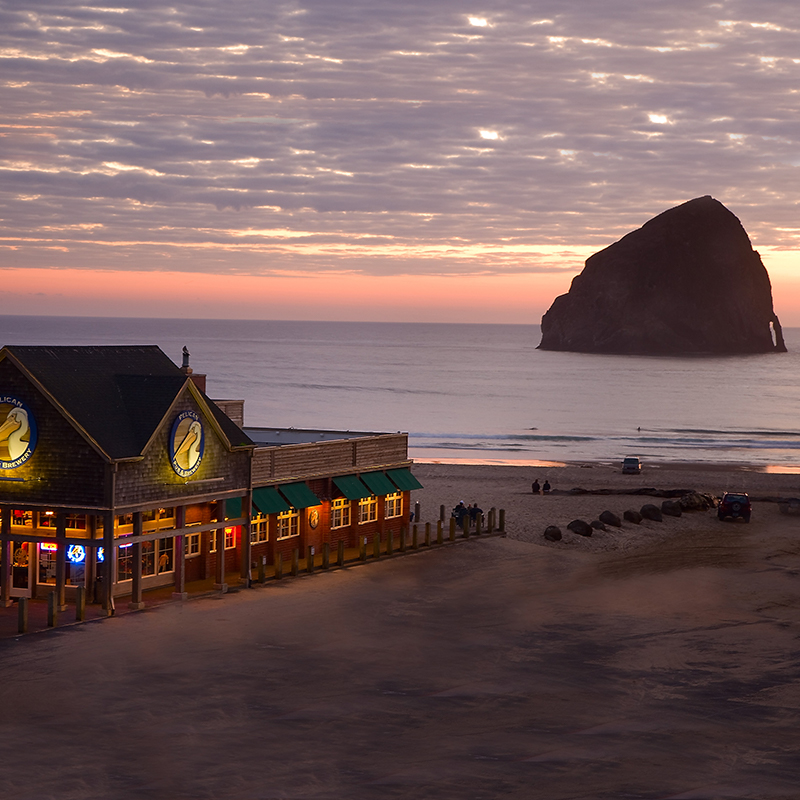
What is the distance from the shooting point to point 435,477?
76.2 m

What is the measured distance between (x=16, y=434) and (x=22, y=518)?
2.85m

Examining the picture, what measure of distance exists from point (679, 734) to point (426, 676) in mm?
6222

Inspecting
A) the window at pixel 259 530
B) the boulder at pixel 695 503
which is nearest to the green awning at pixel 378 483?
the window at pixel 259 530

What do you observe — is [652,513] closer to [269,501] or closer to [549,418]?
[269,501]

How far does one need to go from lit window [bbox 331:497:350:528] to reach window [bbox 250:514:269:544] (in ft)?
12.9

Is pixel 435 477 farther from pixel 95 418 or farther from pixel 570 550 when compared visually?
pixel 95 418

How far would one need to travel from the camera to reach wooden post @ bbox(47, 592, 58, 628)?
30.2 m

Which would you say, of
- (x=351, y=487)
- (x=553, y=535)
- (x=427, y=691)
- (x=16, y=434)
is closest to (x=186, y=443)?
(x=16, y=434)

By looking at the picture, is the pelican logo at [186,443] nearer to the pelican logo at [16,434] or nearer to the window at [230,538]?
the pelican logo at [16,434]

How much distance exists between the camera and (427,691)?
83.1ft

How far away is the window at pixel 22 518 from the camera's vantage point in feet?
111

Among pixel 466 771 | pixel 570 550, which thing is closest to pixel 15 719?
pixel 466 771

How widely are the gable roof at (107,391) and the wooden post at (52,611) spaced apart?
4017 millimetres

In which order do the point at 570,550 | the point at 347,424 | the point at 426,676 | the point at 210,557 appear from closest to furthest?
the point at 426,676
the point at 210,557
the point at 570,550
the point at 347,424
